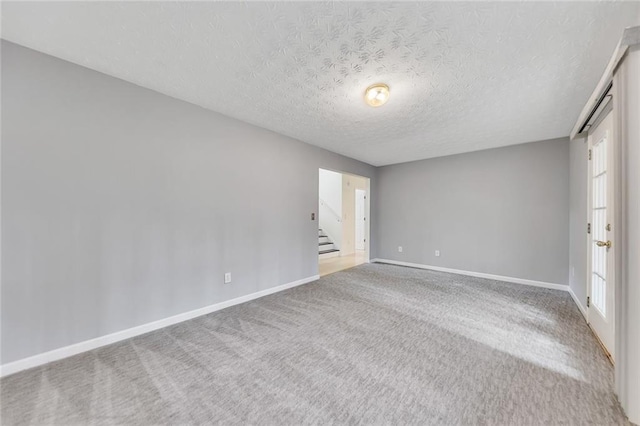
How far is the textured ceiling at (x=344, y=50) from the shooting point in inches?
56.5

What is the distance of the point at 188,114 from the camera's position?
8.65 feet

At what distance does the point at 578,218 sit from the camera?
9.91ft

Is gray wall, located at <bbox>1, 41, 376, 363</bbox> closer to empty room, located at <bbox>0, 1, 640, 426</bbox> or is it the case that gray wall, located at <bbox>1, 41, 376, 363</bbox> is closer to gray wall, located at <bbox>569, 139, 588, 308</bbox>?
empty room, located at <bbox>0, 1, 640, 426</bbox>

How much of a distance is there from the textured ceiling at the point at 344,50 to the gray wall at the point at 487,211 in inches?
55.2

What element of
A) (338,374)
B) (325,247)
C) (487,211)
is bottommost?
(338,374)

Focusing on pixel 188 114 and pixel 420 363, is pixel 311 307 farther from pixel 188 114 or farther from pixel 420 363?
pixel 188 114

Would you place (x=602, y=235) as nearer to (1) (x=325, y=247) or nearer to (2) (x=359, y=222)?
(1) (x=325, y=247)

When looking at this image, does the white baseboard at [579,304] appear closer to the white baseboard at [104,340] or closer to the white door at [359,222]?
the white baseboard at [104,340]

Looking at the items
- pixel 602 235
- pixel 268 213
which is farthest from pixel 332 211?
pixel 602 235

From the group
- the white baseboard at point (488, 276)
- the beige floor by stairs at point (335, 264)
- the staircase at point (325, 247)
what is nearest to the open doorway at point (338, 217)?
the staircase at point (325, 247)

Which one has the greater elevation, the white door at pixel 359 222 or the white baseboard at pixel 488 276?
the white door at pixel 359 222

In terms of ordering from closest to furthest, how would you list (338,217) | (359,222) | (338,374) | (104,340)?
(338,374)
(104,340)
(338,217)
(359,222)

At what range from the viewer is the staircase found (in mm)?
6331

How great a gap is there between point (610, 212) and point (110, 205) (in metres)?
4.26
